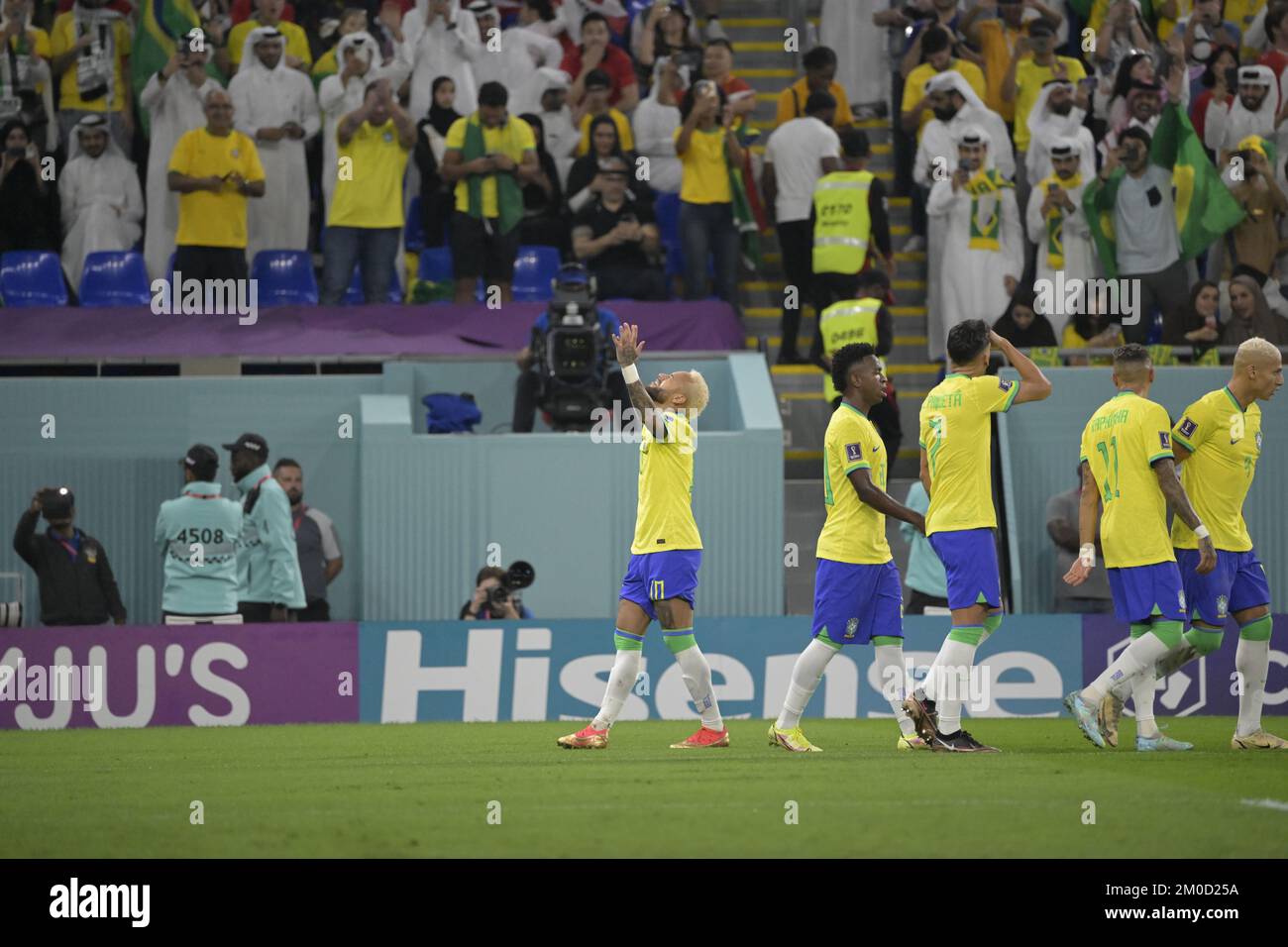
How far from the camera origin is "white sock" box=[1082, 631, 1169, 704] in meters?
10.4

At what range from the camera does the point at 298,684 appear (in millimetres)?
14609

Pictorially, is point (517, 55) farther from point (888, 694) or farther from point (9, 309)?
point (888, 694)

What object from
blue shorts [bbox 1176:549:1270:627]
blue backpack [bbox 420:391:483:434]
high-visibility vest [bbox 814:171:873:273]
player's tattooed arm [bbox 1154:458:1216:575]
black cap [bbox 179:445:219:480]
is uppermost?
high-visibility vest [bbox 814:171:873:273]

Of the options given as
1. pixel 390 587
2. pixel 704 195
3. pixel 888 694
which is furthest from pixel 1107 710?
pixel 704 195

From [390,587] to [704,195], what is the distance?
5169mm

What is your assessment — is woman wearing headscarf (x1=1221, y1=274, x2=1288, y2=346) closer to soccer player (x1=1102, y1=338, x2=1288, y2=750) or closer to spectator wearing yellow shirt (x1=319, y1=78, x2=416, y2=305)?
soccer player (x1=1102, y1=338, x2=1288, y2=750)

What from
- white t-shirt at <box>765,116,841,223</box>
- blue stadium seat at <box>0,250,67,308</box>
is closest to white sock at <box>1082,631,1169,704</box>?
white t-shirt at <box>765,116,841,223</box>

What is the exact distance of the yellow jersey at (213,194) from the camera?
18516 millimetres

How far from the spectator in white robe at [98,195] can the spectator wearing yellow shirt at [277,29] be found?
6.07 ft

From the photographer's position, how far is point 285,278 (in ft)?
63.4

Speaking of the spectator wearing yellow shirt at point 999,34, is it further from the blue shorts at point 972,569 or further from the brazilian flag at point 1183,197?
the blue shorts at point 972,569

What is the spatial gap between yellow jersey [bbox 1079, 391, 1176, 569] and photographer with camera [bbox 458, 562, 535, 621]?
580cm

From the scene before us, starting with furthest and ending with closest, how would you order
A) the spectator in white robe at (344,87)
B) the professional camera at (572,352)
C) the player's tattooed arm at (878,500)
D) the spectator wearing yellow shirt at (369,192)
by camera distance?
the spectator in white robe at (344,87), the spectator wearing yellow shirt at (369,192), the professional camera at (572,352), the player's tattooed arm at (878,500)
